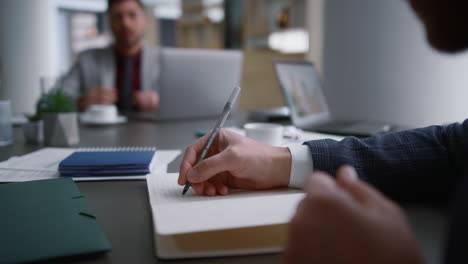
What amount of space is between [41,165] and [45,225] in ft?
1.44

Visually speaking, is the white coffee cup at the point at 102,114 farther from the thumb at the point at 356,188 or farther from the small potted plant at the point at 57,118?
the thumb at the point at 356,188

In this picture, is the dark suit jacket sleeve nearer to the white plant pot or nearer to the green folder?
the green folder

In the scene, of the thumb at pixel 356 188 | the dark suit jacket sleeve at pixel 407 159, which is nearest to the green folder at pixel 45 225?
the thumb at pixel 356 188

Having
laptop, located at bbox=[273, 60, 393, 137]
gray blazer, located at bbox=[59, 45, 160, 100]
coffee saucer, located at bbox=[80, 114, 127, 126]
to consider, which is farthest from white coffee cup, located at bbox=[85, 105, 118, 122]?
gray blazer, located at bbox=[59, 45, 160, 100]

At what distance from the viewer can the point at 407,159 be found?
65 centimetres

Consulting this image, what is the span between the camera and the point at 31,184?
25.6 inches

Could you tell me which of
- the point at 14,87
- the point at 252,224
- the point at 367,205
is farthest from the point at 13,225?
the point at 14,87

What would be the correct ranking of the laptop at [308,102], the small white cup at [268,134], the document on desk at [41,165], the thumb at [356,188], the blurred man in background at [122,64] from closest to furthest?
the thumb at [356,188] → the document on desk at [41,165] → the small white cup at [268,134] → the laptop at [308,102] → the blurred man in background at [122,64]

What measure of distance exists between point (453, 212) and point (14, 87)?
3.99 m

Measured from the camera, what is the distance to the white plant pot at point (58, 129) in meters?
1.10

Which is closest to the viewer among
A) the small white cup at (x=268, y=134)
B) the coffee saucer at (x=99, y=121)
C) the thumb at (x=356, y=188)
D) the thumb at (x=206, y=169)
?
the thumb at (x=356, y=188)

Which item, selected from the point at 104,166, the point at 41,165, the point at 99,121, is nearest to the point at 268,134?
the point at 104,166

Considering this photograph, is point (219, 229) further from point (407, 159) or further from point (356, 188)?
point (407, 159)

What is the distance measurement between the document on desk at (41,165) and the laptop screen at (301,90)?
499 millimetres
